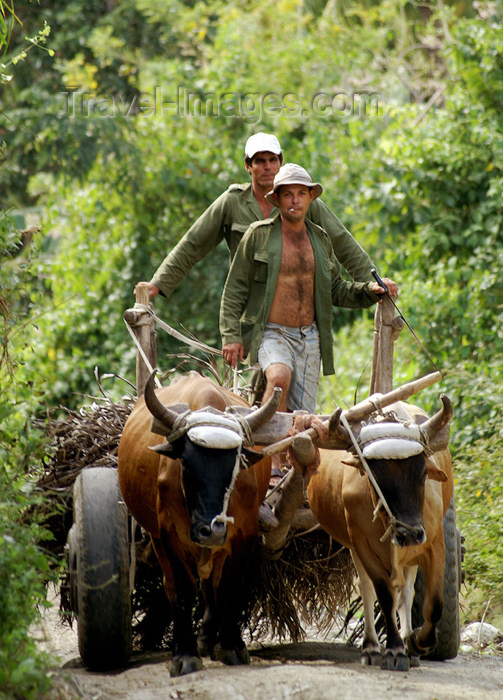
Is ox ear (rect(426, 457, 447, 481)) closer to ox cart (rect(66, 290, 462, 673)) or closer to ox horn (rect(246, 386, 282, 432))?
ox cart (rect(66, 290, 462, 673))

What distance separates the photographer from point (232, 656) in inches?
214

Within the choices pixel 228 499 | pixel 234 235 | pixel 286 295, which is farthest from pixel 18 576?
pixel 234 235

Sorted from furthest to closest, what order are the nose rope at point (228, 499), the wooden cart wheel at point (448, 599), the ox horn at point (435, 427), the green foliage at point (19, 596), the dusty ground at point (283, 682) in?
the wooden cart wheel at point (448, 599) → the ox horn at point (435, 427) → the nose rope at point (228, 499) → the dusty ground at point (283, 682) → the green foliage at point (19, 596)

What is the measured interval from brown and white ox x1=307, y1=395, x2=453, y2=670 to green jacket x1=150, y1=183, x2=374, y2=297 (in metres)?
1.28

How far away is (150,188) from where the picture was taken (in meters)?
15.1

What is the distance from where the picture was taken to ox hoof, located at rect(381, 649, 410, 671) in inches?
208

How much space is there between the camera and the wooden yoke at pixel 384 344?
634 cm

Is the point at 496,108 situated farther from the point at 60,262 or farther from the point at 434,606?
the point at 434,606

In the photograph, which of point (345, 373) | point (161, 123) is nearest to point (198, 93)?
point (161, 123)

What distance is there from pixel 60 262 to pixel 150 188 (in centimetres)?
156

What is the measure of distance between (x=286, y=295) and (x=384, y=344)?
0.63 metres

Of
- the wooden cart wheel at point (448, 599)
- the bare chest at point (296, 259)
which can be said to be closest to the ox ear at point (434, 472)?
the wooden cart wheel at point (448, 599)

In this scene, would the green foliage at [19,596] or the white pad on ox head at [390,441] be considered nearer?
the green foliage at [19,596]

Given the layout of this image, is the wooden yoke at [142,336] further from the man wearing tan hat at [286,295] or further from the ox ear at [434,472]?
the ox ear at [434,472]
